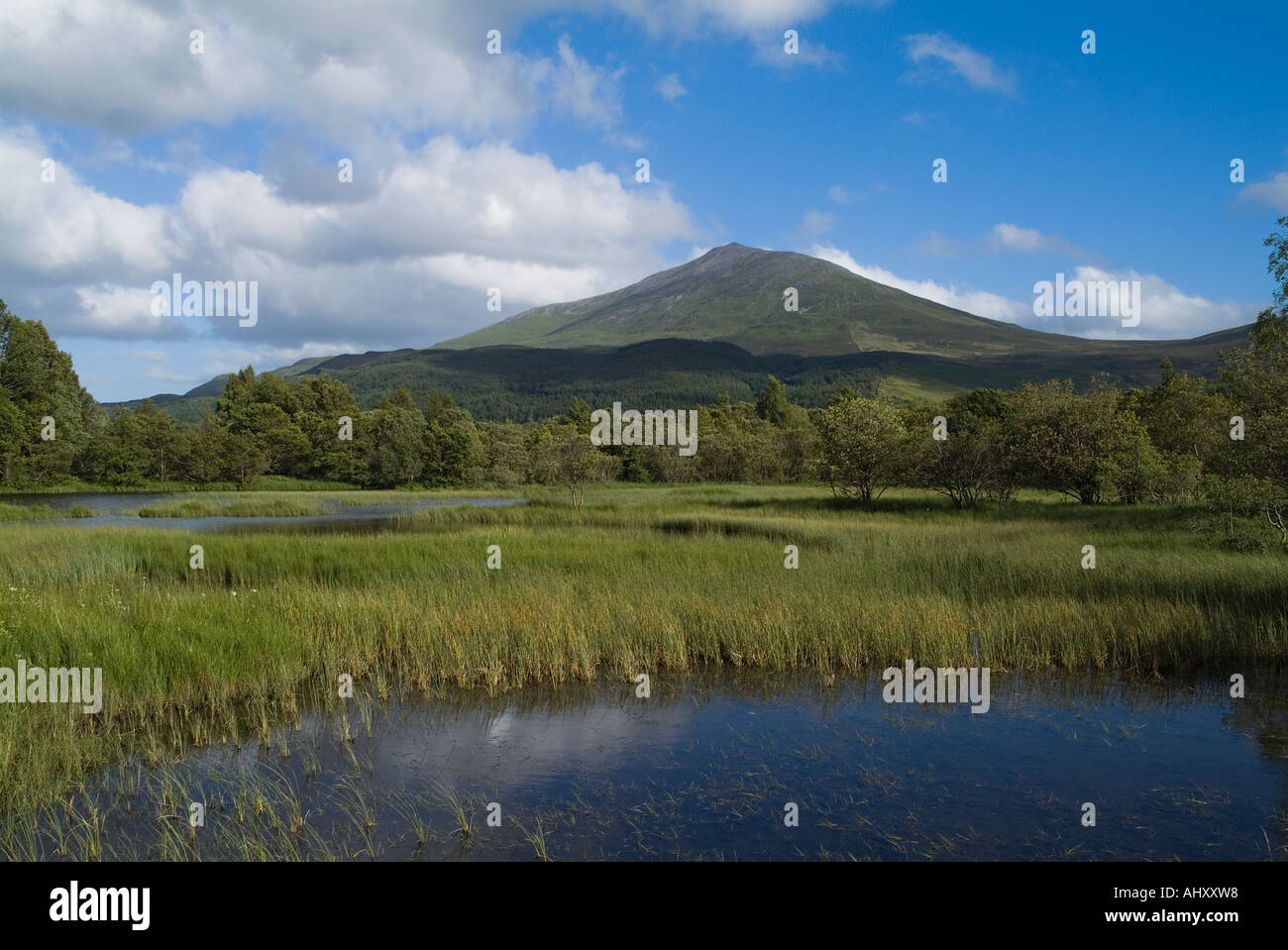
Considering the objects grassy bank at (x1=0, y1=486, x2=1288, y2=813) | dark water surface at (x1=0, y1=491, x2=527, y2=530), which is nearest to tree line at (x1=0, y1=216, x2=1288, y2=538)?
grassy bank at (x1=0, y1=486, x2=1288, y2=813)

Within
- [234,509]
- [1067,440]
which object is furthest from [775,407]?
[1067,440]

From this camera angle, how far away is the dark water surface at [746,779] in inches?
278

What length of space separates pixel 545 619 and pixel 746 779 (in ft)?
19.5

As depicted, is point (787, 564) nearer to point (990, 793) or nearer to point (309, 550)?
point (990, 793)

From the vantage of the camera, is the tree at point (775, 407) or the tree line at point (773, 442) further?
the tree at point (775, 407)

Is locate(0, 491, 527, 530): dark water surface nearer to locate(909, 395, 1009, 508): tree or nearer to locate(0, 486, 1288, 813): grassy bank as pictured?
locate(0, 486, 1288, 813): grassy bank

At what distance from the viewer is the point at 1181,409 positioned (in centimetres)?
4928

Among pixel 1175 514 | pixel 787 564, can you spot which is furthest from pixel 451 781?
pixel 1175 514

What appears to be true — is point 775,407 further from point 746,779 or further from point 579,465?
point 746,779

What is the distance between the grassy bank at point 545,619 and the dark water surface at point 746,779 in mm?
1066

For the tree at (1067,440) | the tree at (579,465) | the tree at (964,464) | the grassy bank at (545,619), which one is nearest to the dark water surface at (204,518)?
the tree at (579,465)

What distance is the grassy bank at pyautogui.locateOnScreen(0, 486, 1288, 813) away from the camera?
35.6 feet

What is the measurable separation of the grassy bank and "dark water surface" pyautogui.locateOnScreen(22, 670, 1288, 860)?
1.07m

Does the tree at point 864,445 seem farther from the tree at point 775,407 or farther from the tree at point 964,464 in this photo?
the tree at point 775,407
